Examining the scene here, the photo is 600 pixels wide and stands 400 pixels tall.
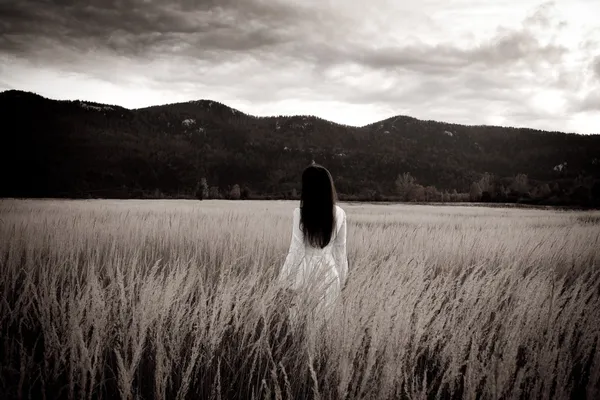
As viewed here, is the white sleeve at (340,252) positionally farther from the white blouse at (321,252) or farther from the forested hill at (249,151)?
the forested hill at (249,151)

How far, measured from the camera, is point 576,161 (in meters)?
141

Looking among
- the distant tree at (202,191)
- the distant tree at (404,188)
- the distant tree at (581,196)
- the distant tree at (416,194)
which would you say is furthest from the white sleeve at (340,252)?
the distant tree at (416,194)

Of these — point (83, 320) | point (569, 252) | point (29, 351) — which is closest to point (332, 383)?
point (83, 320)

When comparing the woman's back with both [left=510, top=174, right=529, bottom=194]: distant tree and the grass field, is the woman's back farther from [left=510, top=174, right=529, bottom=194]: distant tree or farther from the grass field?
[left=510, top=174, right=529, bottom=194]: distant tree

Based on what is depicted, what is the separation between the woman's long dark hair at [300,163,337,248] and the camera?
3553mm

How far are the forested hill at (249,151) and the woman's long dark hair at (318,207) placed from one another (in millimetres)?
88664

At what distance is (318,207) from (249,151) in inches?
5667

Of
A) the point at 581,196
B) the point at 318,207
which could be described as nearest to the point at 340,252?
the point at 318,207

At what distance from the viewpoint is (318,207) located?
11.6 feet

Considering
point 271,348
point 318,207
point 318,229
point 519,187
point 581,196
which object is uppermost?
point 519,187

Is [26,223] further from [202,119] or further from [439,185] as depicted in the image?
[202,119]

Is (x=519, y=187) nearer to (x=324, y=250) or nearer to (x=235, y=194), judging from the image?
(x=235, y=194)

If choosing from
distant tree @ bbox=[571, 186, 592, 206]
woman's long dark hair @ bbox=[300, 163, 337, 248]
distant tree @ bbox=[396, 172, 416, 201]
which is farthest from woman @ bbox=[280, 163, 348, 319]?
distant tree @ bbox=[396, 172, 416, 201]

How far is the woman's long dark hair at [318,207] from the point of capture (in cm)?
355
